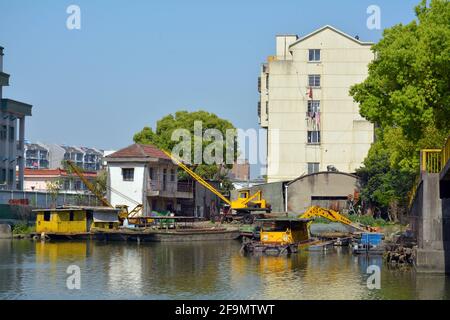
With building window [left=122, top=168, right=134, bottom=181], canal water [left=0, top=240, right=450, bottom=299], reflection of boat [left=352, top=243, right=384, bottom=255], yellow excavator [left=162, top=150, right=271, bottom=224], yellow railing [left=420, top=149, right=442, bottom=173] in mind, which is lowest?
canal water [left=0, top=240, right=450, bottom=299]

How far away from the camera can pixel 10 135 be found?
8462 cm

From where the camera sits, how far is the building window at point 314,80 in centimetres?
8125

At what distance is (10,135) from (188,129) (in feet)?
66.3

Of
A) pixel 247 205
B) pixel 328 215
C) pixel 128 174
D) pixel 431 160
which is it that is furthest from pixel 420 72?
pixel 128 174

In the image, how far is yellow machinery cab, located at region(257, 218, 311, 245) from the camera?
178 ft

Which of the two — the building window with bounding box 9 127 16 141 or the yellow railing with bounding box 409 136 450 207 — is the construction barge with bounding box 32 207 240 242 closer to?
the building window with bounding box 9 127 16 141

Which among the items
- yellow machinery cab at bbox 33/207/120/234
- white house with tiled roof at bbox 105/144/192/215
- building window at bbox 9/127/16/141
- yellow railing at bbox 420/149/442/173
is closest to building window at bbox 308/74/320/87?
white house with tiled roof at bbox 105/144/192/215

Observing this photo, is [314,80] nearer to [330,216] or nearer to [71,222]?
[330,216]

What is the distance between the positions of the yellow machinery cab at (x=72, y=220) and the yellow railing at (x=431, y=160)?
109 ft

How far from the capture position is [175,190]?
273 feet

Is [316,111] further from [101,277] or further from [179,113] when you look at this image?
[101,277]

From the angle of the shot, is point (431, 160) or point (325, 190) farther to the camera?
point (325, 190)

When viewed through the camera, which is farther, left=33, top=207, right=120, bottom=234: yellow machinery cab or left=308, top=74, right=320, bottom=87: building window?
left=308, top=74, right=320, bottom=87: building window
